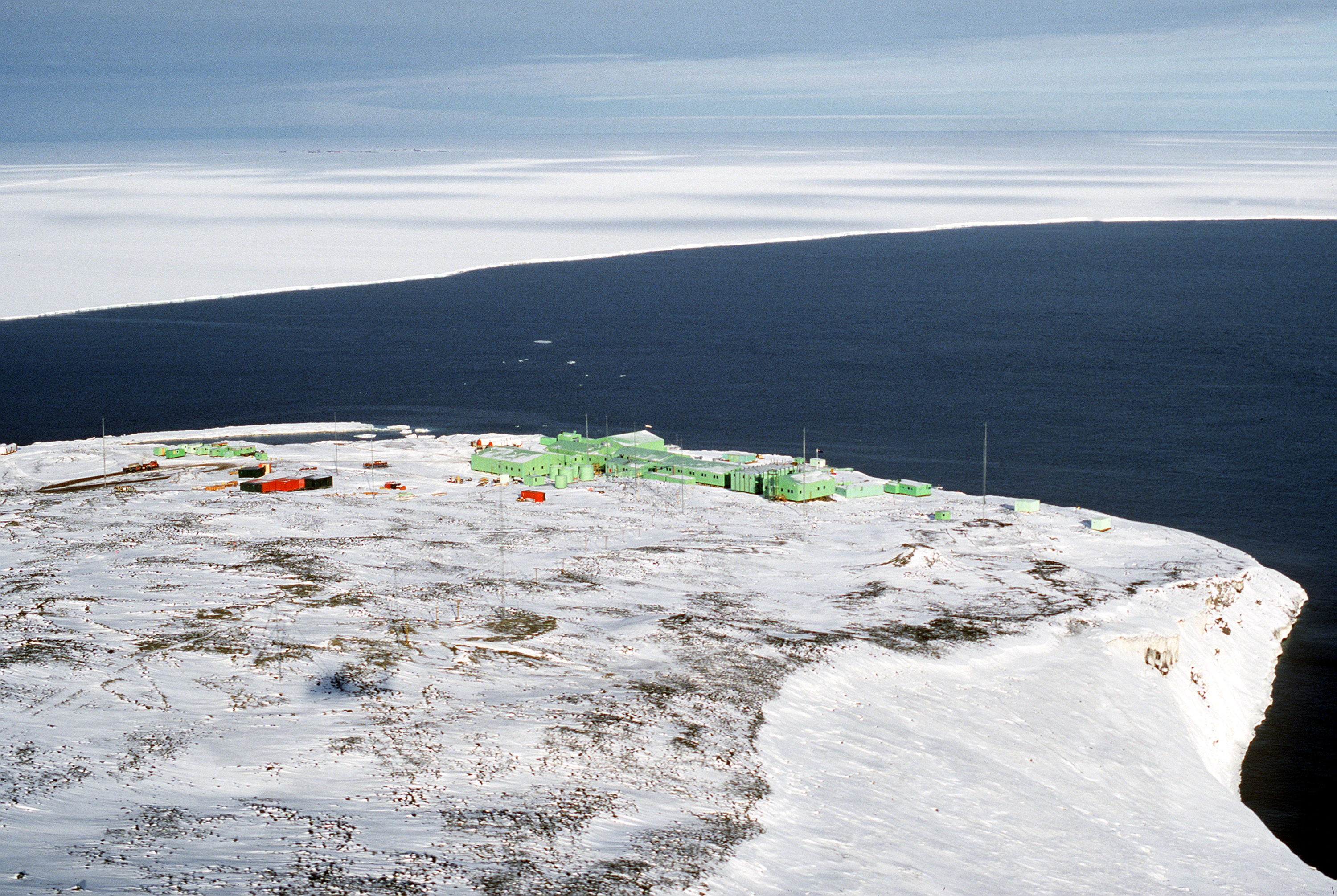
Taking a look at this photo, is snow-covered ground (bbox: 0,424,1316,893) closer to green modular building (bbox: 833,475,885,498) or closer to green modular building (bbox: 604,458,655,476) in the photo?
green modular building (bbox: 833,475,885,498)

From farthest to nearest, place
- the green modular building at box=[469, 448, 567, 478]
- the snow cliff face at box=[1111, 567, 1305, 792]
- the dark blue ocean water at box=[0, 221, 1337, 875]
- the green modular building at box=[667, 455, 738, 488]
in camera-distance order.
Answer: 1. the green modular building at box=[469, 448, 567, 478]
2. the green modular building at box=[667, 455, 738, 488]
3. the dark blue ocean water at box=[0, 221, 1337, 875]
4. the snow cliff face at box=[1111, 567, 1305, 792]

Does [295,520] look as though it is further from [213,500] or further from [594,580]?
[594,580]

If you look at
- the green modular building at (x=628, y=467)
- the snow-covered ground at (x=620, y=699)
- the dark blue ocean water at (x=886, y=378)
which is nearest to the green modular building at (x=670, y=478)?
the green modular building at (x=628, y=467)

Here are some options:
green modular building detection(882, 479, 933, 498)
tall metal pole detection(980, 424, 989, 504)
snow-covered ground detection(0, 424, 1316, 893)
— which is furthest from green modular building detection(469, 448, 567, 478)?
tall metal pole detection(980, 424, 989, 504)

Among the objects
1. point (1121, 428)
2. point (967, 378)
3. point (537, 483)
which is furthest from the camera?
point (967, 378)

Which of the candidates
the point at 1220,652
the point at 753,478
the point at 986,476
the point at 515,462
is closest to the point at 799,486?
the point at 753,478

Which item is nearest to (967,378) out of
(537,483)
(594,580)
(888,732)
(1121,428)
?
(1121,428)

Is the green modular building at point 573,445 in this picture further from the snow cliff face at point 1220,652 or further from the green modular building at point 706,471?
the snow cliff face at point 1220,652
